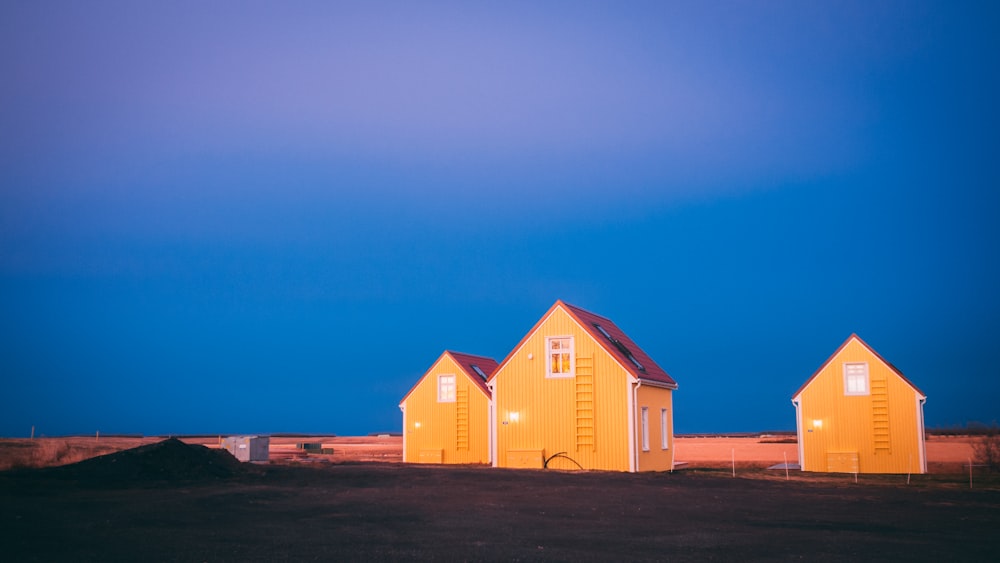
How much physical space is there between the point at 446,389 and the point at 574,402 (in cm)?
913

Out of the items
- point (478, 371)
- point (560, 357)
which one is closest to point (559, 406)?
point (560, 357)

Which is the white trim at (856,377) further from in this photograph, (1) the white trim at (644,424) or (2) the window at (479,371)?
(2) the window at (479,371)

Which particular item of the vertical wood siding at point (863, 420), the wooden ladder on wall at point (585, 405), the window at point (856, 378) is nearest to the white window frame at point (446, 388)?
the wooden ladder on wall at point (585, 405)

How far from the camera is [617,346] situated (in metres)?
32.7

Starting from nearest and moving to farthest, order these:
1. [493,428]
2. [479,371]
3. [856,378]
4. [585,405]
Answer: [585,405]
[493,428]
[856,378]
[479,371]

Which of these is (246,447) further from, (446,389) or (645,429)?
(645,429)

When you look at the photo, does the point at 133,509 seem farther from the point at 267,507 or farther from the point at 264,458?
the point at 264,458

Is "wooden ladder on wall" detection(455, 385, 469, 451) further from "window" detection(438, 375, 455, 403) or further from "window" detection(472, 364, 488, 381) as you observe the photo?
"window" detection(472, 364, 488, 381)

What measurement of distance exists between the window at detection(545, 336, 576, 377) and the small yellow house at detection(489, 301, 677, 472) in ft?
0.13

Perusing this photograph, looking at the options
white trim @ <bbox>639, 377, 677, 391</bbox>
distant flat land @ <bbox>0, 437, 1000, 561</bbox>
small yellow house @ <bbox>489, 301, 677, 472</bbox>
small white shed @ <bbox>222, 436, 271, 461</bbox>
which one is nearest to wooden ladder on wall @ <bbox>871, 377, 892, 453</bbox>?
distant flat land @ <bbox>0, 437, 1000, 561</bbox>

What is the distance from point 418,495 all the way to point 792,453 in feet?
150

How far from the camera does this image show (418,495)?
19938 millimetres

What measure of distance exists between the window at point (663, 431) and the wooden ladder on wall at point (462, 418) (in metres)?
9.22

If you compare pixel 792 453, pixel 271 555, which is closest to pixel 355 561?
pixel 271 555
